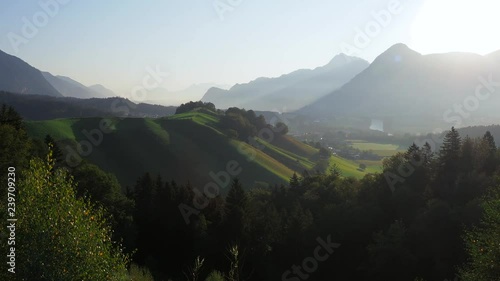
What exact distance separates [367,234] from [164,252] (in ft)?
94.0

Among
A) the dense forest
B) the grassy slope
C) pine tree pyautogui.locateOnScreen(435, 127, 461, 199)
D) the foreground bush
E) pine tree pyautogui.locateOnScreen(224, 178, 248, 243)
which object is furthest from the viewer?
the grassy slope

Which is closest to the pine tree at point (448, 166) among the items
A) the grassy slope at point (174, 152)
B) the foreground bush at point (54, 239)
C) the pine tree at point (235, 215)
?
the pine tree at point (235, 215)

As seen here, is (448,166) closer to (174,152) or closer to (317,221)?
(317,221)

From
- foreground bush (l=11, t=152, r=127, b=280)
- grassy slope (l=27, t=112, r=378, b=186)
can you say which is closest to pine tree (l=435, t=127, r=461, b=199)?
foreground bush (l=11, t=152, r=127, b=280)

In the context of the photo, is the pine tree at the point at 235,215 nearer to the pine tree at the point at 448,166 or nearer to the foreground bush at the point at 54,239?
the pine tree at the point at 448,166

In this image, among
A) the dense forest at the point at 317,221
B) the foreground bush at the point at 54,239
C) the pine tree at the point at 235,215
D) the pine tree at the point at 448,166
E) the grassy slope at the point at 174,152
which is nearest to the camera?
the foreground bush at the point at 54,239

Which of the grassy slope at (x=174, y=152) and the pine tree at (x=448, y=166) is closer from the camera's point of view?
the pine tree at (x=448, y=166)

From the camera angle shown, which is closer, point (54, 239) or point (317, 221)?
point (54, 239)

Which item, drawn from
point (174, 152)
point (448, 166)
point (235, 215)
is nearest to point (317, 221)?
point (235, 215)

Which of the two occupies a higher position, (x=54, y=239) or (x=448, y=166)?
(x=448, y=166)

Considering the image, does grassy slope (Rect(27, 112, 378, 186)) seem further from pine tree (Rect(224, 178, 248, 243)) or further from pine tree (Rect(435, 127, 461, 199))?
pine tree (Rect(435, 127, 461, 199))

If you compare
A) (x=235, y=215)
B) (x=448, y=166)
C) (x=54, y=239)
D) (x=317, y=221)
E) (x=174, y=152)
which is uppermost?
(x=448, y=166)

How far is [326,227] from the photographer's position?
51531 millimetres

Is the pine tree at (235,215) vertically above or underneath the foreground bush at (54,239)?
underneath
